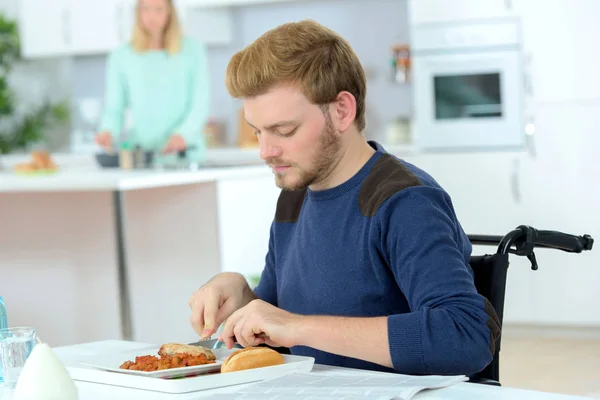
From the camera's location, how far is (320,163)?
1.52m

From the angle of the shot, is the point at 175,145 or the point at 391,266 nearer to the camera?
the point at 391,266

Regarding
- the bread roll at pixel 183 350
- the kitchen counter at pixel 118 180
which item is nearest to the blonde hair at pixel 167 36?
the kitchen counter at pixel 118 180

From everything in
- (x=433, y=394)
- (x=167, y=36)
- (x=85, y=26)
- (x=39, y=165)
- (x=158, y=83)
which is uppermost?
(x=85, y=26)

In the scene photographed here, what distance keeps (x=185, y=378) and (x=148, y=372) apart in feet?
0.18

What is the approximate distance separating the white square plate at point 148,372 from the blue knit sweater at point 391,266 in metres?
0.21

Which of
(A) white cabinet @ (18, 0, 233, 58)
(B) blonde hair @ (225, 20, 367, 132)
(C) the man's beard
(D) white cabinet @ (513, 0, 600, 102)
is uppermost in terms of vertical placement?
(A) white cabinet @ (18, 0, 233, 58)

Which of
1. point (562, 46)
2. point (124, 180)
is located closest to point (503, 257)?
point (124, 180)

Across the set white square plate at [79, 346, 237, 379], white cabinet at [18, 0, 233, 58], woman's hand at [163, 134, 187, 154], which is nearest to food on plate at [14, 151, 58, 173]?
woman's hand at [163, 134, 187, 154]

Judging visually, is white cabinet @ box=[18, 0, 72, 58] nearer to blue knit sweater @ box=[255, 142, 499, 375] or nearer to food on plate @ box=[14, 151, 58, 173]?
food on plate @ box=[14, 151, 58, 173]

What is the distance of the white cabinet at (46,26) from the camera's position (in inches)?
241

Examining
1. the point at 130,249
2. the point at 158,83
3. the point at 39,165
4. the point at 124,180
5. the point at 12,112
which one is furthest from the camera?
the point at 12,112

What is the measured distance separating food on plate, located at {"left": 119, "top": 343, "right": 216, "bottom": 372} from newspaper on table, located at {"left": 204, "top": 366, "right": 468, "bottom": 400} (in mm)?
140

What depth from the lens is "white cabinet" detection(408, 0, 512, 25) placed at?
4.71m

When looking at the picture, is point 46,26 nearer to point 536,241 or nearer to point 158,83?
point 158,83
